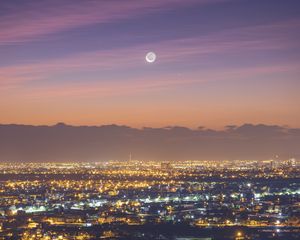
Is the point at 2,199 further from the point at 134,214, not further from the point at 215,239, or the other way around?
the point at 215,239

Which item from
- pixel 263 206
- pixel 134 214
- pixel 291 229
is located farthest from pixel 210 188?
pixel 291 229

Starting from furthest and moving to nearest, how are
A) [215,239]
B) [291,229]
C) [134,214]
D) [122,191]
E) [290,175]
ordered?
[290,175] → [122,191] → [134,214] → [291,229] → [215,239]

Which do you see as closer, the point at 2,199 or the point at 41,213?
the point at 41,213

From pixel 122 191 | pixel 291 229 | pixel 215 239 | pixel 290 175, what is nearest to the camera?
A: pixel 215 239

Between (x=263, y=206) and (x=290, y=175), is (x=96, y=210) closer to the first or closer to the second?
(x=263, y=206)

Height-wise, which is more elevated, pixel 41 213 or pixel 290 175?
pixel 290 175

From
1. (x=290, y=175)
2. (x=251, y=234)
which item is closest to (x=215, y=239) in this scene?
(x=251, y=234)
